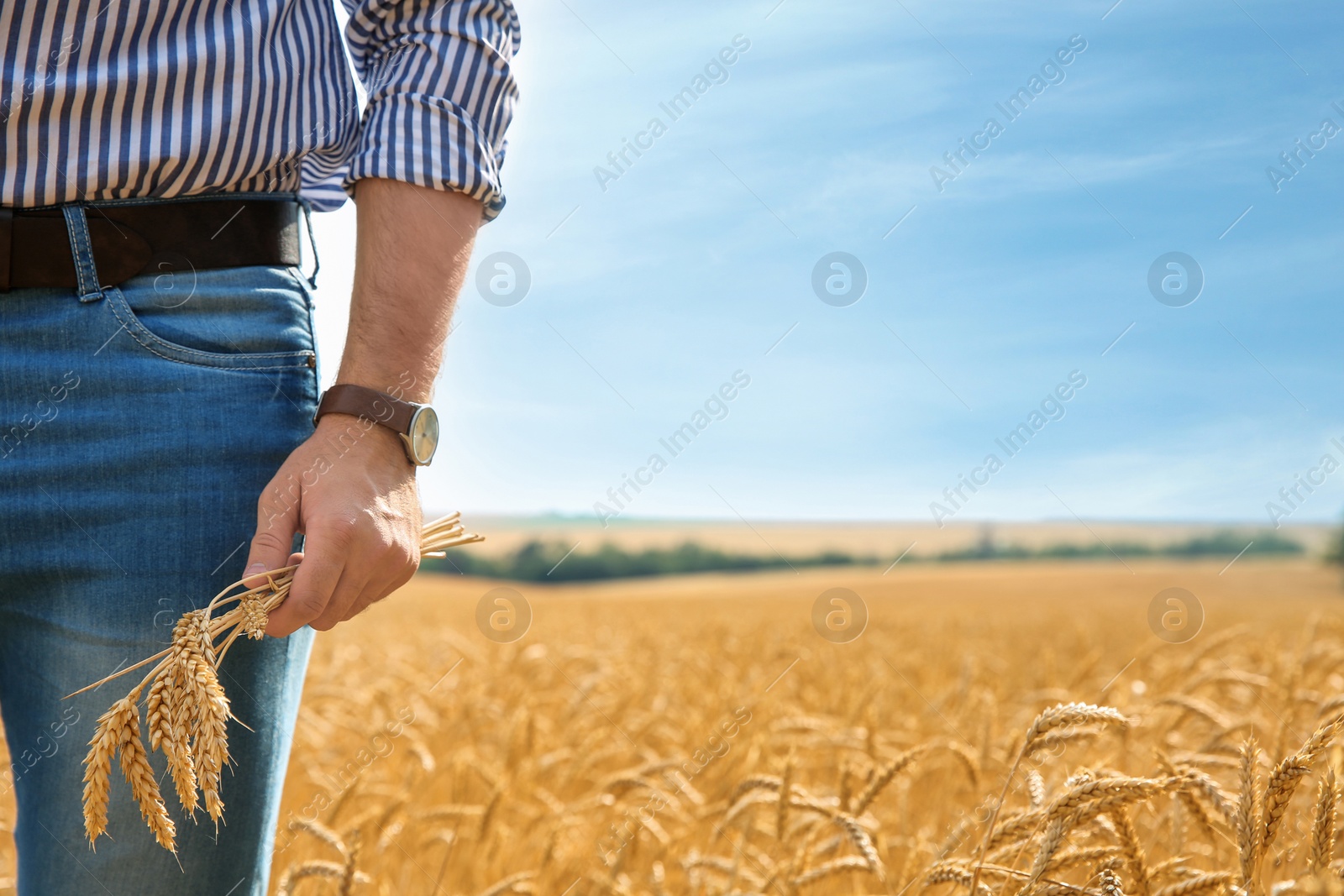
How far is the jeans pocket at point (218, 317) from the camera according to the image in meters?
1.19

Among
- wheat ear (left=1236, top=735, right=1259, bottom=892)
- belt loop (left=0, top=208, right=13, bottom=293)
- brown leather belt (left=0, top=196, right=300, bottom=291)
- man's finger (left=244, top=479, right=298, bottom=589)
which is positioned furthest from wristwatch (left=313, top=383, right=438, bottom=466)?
wheat ear (left=1236, top=735, right=1259, bottom=892)

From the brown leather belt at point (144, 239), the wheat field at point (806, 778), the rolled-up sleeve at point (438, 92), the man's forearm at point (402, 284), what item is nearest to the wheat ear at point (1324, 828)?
the wheat field at point (806, 778)

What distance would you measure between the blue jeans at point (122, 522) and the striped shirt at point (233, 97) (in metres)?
0.13

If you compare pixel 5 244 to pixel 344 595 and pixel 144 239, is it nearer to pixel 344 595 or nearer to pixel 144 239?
pixel 144 239

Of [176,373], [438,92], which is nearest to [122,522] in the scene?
[176,373]

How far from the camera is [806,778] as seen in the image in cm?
364

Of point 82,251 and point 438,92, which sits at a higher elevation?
point 438,92

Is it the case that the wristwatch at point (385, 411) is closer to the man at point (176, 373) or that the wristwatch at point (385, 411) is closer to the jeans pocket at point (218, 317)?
the man at point (176, 373)

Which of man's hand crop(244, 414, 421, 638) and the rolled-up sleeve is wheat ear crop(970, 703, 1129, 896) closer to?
man's hand crop(244, 414, 421, 638)

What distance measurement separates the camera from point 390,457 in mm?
1165

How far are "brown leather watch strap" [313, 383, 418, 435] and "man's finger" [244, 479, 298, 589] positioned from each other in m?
0.13

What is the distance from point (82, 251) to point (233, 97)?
30 centimetres

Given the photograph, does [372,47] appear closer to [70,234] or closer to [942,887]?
[70,234]

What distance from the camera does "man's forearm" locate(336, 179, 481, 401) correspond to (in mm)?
1204
